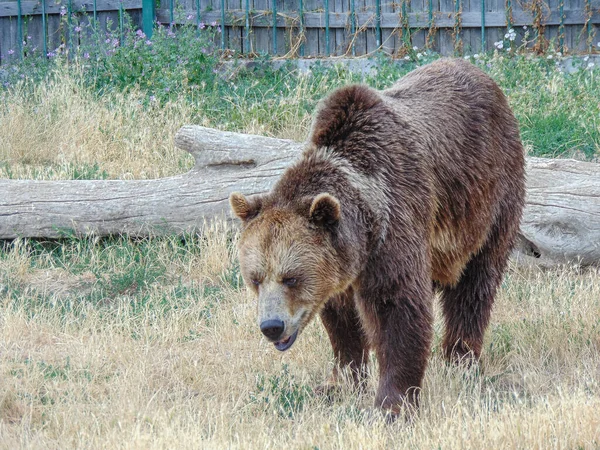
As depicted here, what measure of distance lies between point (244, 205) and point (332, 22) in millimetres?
8524

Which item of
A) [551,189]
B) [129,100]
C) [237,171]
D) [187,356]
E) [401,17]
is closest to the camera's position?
[187,356]

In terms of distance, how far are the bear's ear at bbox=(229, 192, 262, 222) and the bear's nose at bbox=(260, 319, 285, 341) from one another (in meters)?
0.62

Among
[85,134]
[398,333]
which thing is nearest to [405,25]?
[85,134]

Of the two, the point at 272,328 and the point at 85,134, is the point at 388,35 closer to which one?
the point at 85,134

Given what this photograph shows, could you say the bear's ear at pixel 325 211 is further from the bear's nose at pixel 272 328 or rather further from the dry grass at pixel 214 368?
the dry grass at pixel 214 368

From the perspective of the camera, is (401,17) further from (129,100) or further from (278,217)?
(278,217)

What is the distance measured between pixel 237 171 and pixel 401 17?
579cm

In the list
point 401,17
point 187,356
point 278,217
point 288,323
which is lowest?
point 187,356

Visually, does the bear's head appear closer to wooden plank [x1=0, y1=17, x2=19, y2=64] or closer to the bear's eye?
the bear's eye

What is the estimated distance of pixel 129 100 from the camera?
34.5ft

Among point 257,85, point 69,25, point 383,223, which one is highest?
point 69,25

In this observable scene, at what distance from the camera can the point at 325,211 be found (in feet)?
15.0

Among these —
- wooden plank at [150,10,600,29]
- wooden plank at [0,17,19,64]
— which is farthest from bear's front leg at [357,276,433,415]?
wooden plank at [0,17,19,64]

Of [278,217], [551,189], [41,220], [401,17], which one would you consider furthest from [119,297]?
[401,17]
